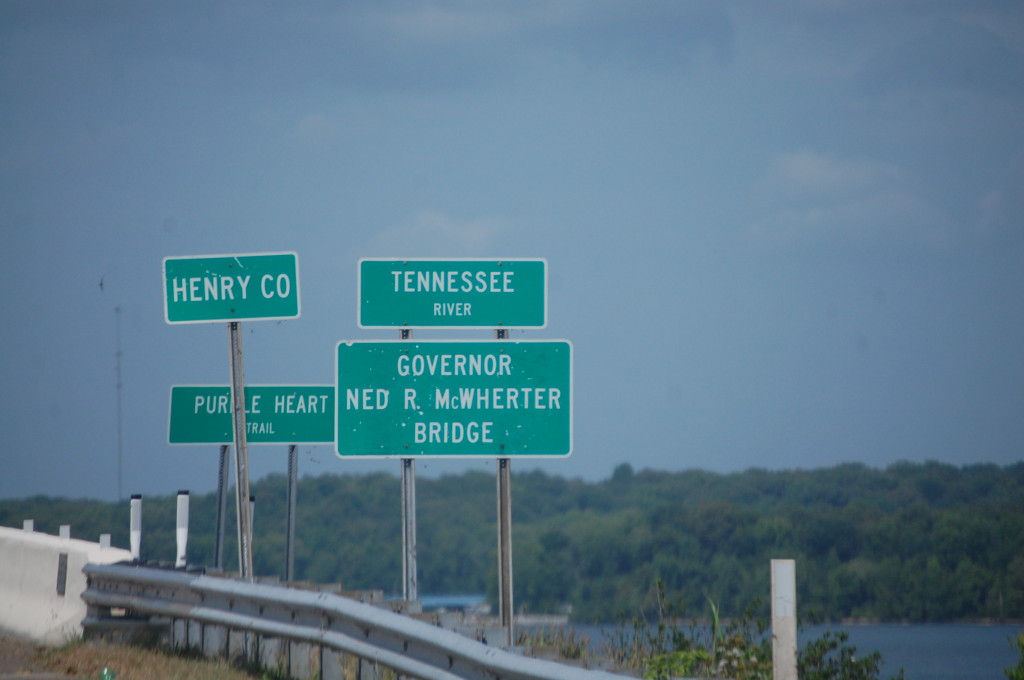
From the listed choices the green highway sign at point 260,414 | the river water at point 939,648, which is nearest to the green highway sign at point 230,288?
the green highway sign at point 260,414

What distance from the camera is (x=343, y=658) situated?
1038cm

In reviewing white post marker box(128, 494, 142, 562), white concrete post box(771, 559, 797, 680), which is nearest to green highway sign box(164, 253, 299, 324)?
white post marker box(128, 494, 142, 562)

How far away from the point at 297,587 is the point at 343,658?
995mm

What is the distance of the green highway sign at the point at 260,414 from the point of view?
18812 mm

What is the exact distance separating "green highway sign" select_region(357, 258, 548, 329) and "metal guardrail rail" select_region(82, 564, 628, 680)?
13.9 feet

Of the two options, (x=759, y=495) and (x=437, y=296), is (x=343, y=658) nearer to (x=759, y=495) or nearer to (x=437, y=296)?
(x=437, y=296)

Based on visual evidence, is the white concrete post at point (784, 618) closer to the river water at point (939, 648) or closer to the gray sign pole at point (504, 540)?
the gray sign pole at point (504, 540)

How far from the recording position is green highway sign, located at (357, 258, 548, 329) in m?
14.8

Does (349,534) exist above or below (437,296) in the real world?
below

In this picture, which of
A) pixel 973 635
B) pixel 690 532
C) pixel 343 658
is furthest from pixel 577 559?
pixel 343 658

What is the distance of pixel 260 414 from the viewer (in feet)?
63.3

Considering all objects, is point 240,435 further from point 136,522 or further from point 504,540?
point 504,540

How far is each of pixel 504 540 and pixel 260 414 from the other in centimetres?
621

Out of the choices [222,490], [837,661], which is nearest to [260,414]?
[222,490]
